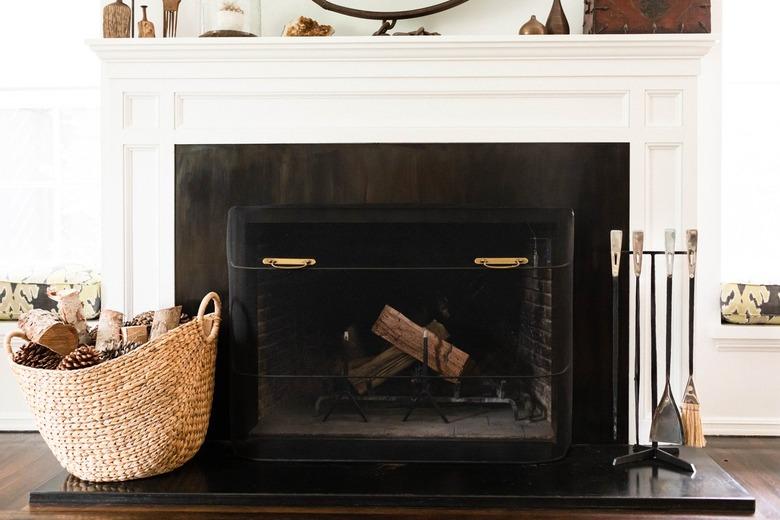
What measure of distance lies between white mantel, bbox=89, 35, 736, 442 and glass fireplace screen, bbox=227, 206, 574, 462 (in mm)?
343

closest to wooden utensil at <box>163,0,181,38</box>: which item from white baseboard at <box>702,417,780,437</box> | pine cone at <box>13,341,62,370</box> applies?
pine cone at <box>13,341,62,370</box>

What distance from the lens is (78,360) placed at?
2.03 metres

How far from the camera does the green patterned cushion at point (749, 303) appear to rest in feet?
8.91

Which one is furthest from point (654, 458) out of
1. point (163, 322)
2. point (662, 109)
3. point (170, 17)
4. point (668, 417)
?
point (170, 17)

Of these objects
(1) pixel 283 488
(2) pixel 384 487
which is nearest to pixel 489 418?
(2) pixel 384 487

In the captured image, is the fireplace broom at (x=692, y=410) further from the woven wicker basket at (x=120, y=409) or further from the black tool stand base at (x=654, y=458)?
the woven wicker basket at (x=120, y=409)

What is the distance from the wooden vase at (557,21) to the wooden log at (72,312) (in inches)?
68.1

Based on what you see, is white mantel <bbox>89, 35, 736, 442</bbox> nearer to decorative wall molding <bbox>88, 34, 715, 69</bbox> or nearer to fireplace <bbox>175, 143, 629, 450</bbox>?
decorative wall molding <bbox>88, 34, 715, 69</bbox>

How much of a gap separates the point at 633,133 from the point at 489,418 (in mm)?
1017

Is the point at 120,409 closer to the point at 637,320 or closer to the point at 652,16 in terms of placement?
the point at 637,320

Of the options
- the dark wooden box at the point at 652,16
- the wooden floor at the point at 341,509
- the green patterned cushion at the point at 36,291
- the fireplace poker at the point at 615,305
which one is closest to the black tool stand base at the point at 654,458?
the fireplace poker at the point at 615,305

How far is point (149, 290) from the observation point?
2.49m

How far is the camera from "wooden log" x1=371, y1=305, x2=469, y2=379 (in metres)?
2.24

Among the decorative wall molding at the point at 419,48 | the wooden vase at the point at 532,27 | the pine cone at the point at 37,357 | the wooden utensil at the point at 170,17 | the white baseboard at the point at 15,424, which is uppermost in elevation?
the wooden utensil at the point at 170,17
